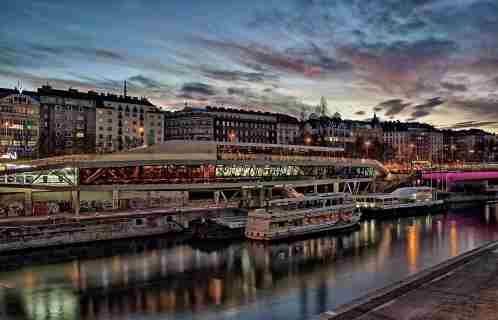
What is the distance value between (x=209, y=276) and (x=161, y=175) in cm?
2554

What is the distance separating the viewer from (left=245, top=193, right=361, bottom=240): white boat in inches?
1789

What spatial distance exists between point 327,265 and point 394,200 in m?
36.2

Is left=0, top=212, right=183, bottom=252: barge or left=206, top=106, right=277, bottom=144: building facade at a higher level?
left=206, top=106, right=277, bottom=144: building facade

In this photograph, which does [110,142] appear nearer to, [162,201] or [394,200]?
[162,201]

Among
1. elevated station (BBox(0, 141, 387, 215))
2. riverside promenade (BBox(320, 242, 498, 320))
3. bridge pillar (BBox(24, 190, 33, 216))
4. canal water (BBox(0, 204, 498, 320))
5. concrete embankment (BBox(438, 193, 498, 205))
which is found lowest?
canal water (BBox(0, 204, 498, 320))

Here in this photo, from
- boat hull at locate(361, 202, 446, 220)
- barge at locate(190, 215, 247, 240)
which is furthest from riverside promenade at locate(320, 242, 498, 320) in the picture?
boat hull at locate(361, 202, 446, 220)

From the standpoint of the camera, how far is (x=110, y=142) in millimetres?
111188

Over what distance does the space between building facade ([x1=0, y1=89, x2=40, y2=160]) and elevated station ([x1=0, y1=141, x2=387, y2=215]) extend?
37.8 m

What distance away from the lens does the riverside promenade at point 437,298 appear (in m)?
19.4

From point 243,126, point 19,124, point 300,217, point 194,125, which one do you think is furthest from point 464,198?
point 19,124

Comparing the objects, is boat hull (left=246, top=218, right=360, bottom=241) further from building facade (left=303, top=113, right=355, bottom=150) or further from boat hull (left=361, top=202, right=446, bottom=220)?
building facade (left=303, top=113, right=355, bottom=150)

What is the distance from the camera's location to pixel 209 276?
3312cm

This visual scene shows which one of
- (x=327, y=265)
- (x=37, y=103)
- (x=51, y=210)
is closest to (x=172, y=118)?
(x=37, y=103)

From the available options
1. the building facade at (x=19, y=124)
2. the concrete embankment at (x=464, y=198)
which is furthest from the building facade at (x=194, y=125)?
the concrete embankment at (x=464, y=198)
